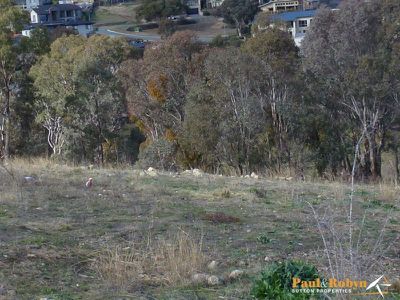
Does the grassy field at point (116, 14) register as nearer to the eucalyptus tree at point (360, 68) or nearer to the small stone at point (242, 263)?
the eucalyptus tree at point (360, 68)

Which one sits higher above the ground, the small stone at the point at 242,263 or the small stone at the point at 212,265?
the small stone at the point at 212,265

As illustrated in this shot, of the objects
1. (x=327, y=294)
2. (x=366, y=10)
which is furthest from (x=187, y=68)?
(x=327, y=294)

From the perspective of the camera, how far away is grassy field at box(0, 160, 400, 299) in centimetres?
514

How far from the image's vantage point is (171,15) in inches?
2077

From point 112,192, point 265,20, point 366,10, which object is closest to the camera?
point 112,192

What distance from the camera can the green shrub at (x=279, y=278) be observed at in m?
4.38

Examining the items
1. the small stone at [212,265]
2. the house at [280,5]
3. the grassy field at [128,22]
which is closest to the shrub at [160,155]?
the small stone at [212,265]

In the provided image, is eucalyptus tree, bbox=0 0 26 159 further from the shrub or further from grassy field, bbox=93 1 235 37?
grassy field, bbox=93 1 235 37

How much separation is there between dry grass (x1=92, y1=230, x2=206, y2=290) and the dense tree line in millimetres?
11727

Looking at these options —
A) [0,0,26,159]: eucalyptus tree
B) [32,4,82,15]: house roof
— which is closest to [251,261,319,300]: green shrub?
[0,0,26,159]: eucalyptus tree

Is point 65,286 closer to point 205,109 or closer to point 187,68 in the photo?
point 205,109

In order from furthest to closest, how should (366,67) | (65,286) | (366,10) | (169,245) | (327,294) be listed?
1. (366,10)
2. (366,67)
3. (169,245)
4. (65,286)
5. (327,294)

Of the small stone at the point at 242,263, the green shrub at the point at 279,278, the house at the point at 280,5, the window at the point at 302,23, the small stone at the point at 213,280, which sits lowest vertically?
the small stone at the point at 242,263

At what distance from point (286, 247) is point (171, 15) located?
157 ft
